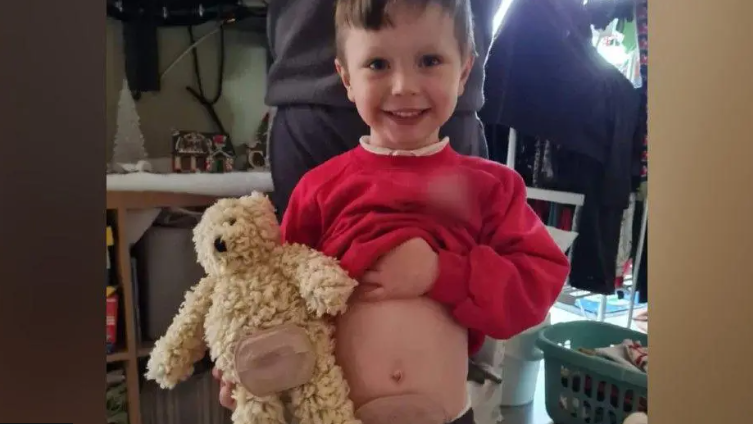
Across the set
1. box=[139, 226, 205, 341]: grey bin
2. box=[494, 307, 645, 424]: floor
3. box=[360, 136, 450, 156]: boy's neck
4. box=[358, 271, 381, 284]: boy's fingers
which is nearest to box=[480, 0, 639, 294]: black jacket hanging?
box=[494, 307, 645, 424]: floor

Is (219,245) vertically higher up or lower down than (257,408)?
higher up

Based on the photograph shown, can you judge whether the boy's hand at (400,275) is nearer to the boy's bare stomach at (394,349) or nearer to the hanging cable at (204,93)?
the boy's bare stomach at (394,349)

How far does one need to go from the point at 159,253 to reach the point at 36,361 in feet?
0.86

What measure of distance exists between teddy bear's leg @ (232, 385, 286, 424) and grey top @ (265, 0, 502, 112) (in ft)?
0.84

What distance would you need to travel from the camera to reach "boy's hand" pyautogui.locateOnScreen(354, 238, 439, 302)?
1.69 feet

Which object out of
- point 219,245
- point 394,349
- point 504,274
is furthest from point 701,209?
point 219,245

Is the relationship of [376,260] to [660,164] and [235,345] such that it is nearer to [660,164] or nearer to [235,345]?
[235,345]

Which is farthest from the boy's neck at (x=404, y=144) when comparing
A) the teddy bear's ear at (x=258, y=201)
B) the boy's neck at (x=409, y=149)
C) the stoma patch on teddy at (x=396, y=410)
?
the stoma patch on teddy at (x=396, y=410)

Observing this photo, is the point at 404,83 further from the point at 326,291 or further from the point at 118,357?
the point at 118,357

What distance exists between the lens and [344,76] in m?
0.55

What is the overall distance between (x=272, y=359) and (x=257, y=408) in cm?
4

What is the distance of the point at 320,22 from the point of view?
1.83ft

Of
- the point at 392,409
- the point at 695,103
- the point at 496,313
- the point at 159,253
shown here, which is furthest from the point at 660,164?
the point at 159,253

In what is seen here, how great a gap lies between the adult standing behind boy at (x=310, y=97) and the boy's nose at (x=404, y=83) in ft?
0.20
